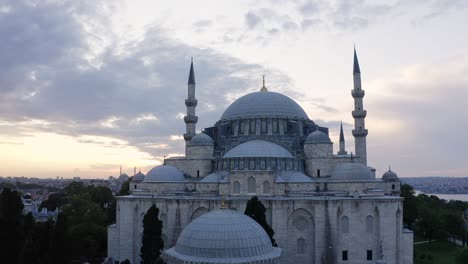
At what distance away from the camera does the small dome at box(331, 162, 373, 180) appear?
Result: 80.4 ft

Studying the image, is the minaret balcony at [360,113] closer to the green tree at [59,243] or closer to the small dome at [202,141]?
the small dome at [202,141]

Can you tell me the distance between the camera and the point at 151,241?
810 inches

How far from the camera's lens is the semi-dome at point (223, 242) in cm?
1170

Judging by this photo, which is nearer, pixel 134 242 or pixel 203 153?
pixel 134 242

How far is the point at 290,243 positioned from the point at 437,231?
17.3 meters

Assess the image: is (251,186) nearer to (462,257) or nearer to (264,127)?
(264,127)

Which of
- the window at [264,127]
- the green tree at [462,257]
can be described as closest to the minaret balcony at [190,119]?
the window at [264,127]

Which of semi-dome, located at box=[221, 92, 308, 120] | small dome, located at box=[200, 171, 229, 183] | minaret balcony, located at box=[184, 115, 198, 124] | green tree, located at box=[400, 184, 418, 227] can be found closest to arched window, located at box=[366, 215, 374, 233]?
small dome, located at box=[200, 171, 229, 183]

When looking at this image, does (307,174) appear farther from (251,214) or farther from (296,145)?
(251,214)

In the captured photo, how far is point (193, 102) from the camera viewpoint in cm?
3478

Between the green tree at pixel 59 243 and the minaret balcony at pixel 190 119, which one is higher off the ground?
the minaret balcony at pixel 190 119

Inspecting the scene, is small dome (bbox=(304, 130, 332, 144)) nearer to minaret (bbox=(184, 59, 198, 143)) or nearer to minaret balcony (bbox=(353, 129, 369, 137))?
minaret balcony (bbox=(353, 129, 369, 137))

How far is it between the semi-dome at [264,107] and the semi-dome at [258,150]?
343 cm

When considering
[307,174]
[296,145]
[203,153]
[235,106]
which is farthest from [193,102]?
[307,174]
